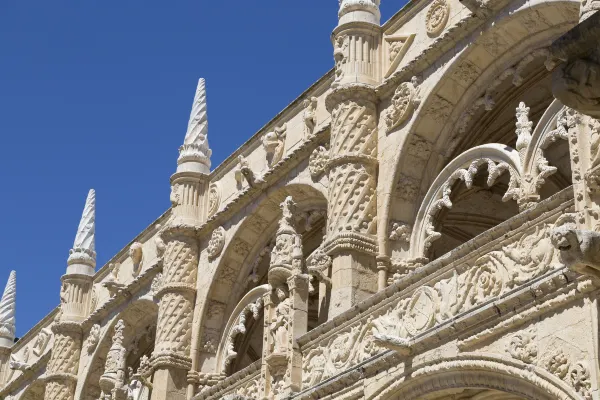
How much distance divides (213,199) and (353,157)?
561cm

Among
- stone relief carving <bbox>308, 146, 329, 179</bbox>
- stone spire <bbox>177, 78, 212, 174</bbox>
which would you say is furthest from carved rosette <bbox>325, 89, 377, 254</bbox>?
stone spire <bbox>177, 78, 212, 174</bbox>

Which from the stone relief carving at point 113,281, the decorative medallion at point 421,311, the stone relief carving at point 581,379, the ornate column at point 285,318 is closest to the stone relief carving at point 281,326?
the ornate column at point 285,318

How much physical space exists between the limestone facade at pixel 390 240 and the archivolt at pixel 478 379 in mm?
24

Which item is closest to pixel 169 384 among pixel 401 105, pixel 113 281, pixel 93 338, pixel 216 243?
pixel 216 243

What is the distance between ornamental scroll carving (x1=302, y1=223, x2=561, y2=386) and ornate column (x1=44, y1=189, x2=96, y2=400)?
11.9 metres

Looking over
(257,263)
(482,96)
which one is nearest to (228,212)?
(257,263)

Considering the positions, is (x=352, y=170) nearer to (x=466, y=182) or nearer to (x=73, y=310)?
(x=466, y=182)

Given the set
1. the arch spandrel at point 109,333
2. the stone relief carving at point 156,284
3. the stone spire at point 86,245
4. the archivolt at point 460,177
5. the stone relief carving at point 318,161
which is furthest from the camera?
the stone spire at point 86,245

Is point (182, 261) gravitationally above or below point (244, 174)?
below

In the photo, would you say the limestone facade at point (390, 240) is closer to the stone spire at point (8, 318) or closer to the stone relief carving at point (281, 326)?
the stone relief carving at point (281, 326)

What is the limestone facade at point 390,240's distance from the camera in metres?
10.0

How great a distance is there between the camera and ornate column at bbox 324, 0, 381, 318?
14539 millimetres

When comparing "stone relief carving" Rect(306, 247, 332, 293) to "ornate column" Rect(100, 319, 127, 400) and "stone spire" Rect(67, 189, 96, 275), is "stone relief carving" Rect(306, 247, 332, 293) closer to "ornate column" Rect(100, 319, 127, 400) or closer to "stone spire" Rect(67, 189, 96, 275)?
"ornate column" Rect(100, 319, 127, 400)

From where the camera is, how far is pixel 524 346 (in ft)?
33.0
